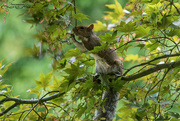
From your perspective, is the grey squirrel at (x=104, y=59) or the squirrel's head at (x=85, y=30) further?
the squirrel's head at (x=85, y=30)

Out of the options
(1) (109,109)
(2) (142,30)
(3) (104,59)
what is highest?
(2) (142,30)

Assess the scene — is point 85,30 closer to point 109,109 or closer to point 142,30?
point 109,109

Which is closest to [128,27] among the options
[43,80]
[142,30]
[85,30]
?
[142,30]

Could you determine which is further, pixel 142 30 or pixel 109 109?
pixel 109 109

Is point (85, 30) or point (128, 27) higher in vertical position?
point (128, 27)

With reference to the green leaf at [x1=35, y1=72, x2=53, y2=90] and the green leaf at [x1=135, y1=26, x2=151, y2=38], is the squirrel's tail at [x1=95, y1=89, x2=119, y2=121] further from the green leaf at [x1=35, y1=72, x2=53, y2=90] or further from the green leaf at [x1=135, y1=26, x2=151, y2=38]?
the green leaf at [x1=135, y1=26, x2=151, y2=38]

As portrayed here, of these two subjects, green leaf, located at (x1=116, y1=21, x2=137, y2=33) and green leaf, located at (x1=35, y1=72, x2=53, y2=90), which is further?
green leaf, located at (x1=35, y1=72, x2=53, y2=90)

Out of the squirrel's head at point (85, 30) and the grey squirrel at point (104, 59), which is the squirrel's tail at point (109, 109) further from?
the squirrel's head at point (85, 30)

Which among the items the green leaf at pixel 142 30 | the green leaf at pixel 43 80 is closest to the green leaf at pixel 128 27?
the green leaf at pixel 142 30

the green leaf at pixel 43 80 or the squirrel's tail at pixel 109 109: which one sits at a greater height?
the green leaf at pixel 43 80

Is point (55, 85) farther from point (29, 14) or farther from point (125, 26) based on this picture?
point (125, 26)

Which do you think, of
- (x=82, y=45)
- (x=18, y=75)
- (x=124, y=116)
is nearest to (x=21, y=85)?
(x=18, y=75)

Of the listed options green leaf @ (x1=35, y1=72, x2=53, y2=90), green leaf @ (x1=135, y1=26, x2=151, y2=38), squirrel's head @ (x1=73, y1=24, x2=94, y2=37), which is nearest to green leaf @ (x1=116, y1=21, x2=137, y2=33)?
green leaf @ (x1=135, y1=26, x2=151, y2=38)

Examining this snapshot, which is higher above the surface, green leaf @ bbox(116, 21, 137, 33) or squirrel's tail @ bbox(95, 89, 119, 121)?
green leaf @ bbox(116, 21, 137, 33)
